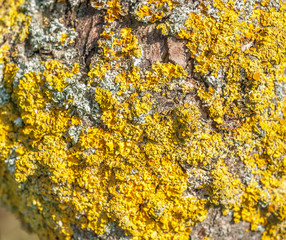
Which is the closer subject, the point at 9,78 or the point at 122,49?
the point at 122,49

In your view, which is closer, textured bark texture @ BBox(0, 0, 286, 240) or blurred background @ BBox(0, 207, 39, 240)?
textured bark texture @ BBox(0, 0, 286, 240)

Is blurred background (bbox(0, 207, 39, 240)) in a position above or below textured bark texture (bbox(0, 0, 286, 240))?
below

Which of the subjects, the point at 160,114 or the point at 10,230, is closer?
the point at 160,114

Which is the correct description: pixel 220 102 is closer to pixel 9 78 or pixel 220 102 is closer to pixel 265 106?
pixel 265 106

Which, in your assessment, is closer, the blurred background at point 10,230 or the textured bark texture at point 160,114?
the textured bark texture at point 160,114

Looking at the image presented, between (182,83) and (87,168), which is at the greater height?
(182,83)

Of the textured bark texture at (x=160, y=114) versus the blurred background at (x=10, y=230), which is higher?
the textured bark texture at (x=160, y=114)

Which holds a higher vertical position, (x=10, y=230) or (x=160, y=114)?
(x=160, y=114)

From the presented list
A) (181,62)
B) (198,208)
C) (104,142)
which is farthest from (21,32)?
(198,208)
